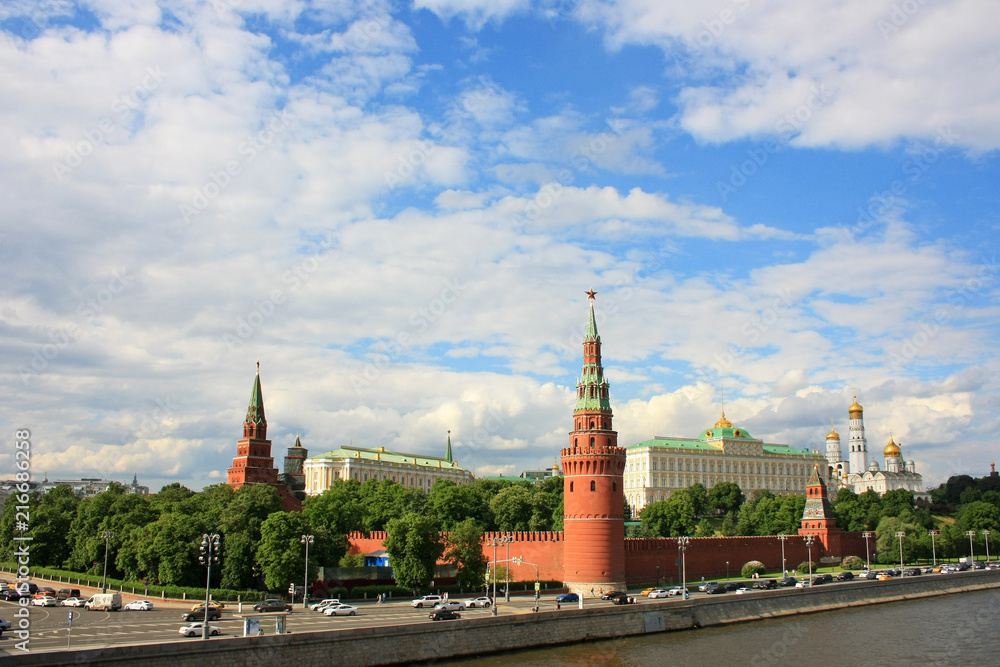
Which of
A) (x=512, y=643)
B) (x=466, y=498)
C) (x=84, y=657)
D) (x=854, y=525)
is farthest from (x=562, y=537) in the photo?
(x=854, y=525)

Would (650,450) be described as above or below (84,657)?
above

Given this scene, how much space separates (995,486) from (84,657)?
187798 mm

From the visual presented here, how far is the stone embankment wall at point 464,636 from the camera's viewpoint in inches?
1564

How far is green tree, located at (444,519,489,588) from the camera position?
74.3m

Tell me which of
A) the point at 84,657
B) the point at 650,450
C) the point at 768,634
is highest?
the point at 650,450

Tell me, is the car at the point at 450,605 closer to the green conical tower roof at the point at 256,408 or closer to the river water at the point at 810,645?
the river water at the point at 810,645

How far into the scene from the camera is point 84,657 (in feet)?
122

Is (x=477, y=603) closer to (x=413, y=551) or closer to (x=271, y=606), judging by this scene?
(x=413, y=551)

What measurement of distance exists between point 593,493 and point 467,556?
1386 centimetres

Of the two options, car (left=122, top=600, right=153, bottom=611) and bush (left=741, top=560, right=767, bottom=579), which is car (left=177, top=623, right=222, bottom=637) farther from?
bush (left=741, top=560, right=767, bottom=579)

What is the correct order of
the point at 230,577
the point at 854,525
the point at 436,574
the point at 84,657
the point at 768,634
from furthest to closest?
the point at 854,525 < the point at 436,574 < the point at 230,577 < the point at 768,634 < the point at 84,657

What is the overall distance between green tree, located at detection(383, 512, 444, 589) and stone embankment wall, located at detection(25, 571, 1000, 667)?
14.7 meters

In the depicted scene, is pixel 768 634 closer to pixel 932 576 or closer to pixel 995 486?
pixel 932 576

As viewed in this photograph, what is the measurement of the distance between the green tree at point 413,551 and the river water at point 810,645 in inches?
793
